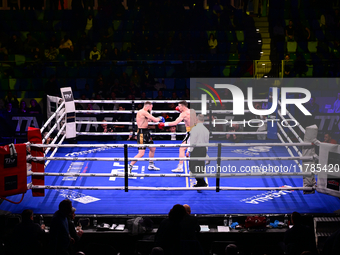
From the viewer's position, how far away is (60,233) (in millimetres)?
4098

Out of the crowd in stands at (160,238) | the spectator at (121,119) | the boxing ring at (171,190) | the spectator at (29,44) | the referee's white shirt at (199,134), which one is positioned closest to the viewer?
the crowd in stands at (160,238)

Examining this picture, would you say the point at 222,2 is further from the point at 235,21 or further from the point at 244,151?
the point at 244,151

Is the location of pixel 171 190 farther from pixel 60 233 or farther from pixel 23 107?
pixel 23 107

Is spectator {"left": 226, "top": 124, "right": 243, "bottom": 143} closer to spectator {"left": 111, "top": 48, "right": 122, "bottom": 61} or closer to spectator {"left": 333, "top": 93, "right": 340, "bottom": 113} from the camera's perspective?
spectator {"left": 333, "top": 93, "right": 340, "bottom": 113}

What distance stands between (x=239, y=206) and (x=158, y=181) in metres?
1.80

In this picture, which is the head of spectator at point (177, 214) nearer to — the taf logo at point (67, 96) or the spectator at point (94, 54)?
the taf logo at point (67, 96)

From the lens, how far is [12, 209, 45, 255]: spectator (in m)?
4.12

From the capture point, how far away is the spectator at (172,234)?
4.01 meters

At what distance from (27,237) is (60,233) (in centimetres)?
41

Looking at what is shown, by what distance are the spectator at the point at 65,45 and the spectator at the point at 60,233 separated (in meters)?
9.69

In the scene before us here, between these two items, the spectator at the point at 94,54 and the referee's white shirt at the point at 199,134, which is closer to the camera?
the referee's white shirt at the point at 199,134

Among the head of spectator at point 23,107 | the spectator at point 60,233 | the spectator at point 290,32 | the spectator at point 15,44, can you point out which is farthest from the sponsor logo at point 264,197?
the spectator at point 15,44

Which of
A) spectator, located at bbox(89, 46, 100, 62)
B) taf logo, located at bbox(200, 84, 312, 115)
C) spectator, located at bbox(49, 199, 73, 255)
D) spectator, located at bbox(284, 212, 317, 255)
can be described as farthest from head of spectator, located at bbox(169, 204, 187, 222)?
spectator, located at bbox(89, 46, 100, 62)

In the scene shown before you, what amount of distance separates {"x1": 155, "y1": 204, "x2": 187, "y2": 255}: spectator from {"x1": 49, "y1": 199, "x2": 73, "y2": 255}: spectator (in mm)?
1069
